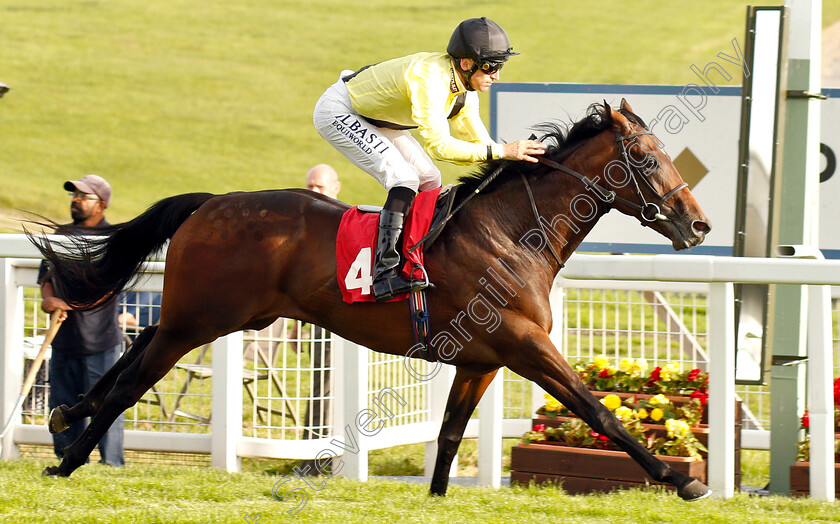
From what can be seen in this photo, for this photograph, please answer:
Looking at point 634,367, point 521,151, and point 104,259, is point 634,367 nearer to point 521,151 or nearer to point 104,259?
point 521,151

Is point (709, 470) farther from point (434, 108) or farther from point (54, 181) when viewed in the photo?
point (54, 181)

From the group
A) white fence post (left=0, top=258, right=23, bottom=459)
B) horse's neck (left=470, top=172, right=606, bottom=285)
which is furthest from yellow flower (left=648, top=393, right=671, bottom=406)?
white fence post (left=0, top=258, right=23, bottom=459)

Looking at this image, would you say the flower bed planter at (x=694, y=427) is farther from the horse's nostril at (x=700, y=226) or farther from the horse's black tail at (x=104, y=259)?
the horse's black tail at (x=104, y=259)

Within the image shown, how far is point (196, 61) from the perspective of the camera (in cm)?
2620

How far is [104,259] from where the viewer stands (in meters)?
4.63

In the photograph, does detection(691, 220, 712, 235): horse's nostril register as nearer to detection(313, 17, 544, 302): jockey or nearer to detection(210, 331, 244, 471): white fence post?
detection(313, 17, 544, 302): jockey

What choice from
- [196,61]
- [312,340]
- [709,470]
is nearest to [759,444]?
[709,470]

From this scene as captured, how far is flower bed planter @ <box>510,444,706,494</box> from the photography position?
427 cm

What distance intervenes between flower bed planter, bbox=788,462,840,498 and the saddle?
183cm

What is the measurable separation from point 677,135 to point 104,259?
3230 mm

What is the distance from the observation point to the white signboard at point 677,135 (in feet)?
18.9

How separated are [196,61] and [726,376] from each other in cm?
2371

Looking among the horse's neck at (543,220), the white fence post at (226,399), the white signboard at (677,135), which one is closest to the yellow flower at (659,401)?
the horse's neck at (543,220)

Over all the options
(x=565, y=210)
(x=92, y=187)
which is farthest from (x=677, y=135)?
(x=92, y=187)
